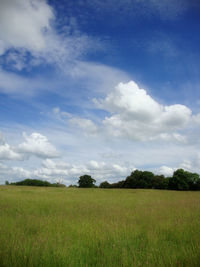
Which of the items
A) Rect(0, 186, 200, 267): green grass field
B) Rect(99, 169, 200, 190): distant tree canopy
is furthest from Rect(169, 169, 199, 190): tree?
Rect(0, 186, 200, 267): green grass field


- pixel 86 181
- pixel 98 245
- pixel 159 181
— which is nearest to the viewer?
pixel 98 245

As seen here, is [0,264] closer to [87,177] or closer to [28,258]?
[28,258]

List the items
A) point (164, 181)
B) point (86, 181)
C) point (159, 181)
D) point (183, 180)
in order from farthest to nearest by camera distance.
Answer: point (86, 181), point (164, 181), point (159, 181), point (183, 180)

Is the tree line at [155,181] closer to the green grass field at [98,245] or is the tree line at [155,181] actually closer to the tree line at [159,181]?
the tree line at [159,181]

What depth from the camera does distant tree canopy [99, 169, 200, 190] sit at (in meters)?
60.6

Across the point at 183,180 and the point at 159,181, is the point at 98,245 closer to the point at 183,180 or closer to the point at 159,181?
the point at 183,180

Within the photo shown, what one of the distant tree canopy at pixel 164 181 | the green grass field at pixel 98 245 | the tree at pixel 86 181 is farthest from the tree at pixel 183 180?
the green grass field at pixel 98 245

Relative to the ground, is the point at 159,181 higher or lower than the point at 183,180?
lower

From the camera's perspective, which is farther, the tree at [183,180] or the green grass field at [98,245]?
the tree at [183,180]

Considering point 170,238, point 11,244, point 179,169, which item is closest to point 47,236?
point 11,244

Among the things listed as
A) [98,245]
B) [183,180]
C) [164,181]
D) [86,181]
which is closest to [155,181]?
[164,181]

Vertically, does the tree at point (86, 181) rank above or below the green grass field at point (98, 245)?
below

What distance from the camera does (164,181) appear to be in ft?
260

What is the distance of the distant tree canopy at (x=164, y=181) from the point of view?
6062cm
